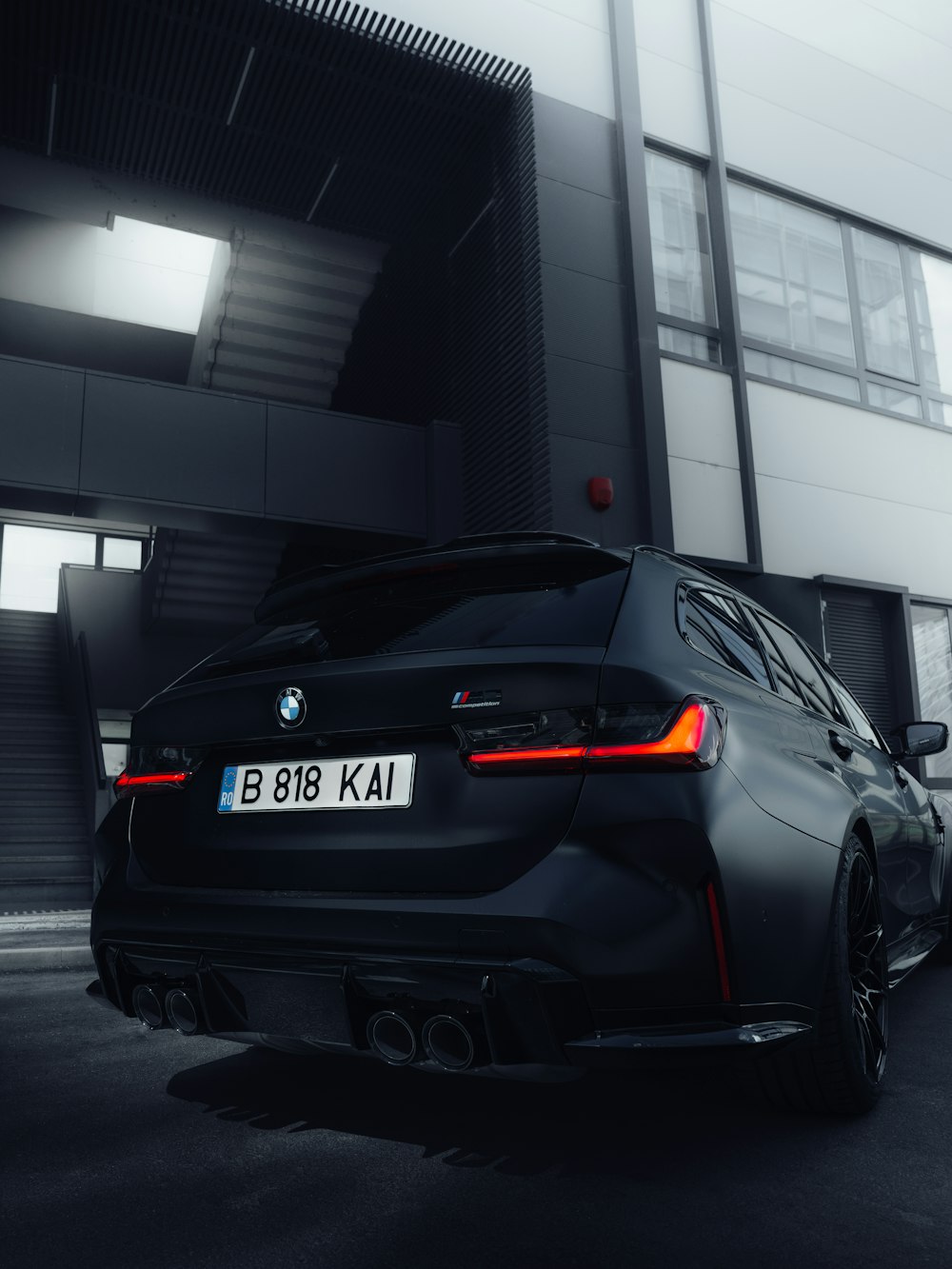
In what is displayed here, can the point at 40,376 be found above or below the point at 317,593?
above

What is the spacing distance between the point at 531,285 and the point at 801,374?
10.9ft

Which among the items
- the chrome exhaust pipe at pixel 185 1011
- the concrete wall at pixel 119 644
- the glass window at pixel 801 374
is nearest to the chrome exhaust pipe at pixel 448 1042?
the chrome exhaust pipe at pixel 185 1011

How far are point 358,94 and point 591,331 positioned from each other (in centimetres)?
297

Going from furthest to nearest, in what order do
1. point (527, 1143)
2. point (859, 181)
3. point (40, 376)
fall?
point (859, 181)
point (40, 376)
point (527, 1143)

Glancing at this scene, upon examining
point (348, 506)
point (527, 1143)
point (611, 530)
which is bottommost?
point (527, 1143)

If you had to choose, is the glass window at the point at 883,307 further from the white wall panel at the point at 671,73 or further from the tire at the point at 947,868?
the tire at the point at 947,868

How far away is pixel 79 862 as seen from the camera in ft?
36.1

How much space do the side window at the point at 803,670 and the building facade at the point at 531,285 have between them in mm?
4872

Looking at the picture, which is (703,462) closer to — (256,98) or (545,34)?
(545,34)

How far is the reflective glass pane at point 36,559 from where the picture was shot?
80.3 feet

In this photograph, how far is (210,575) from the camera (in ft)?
47.2

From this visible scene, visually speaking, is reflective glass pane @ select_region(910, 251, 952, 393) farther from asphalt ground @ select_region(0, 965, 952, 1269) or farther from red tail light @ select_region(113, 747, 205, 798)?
red tail light @ select_region(113, 747, 205, 798)

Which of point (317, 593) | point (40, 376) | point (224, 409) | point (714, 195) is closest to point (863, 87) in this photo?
point (714, 195)

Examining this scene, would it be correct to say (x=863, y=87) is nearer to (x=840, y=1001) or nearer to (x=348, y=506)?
(x=348, y=506)
